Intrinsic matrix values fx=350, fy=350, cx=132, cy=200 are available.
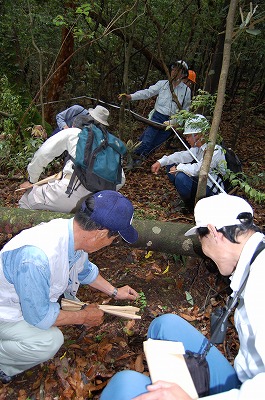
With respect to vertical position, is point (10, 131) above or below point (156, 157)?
above

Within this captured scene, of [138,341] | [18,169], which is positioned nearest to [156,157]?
[18,169]

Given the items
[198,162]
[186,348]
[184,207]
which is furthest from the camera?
[184,207]

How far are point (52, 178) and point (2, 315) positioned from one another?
1.84m

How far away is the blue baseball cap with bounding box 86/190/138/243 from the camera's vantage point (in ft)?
7.48

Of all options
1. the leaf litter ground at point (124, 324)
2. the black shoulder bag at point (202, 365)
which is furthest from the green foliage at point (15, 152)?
the black shoulder bag at point (202, 365)

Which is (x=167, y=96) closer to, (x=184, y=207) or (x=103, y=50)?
(x=184, y=207)

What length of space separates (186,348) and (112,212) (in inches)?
39.8

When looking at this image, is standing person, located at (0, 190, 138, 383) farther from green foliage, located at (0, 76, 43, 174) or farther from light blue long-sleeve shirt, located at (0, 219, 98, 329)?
green foliage, located at (0, 76, 43, 174)

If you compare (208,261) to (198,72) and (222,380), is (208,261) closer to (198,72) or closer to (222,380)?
(222,380)

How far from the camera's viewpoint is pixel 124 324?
321 centimetres

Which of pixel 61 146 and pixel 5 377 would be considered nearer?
pixel 5 377

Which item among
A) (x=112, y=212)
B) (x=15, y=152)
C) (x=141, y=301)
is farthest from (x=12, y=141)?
(x=112, y=212)

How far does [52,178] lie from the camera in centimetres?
396

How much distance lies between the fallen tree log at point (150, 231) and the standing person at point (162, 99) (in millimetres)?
3339
